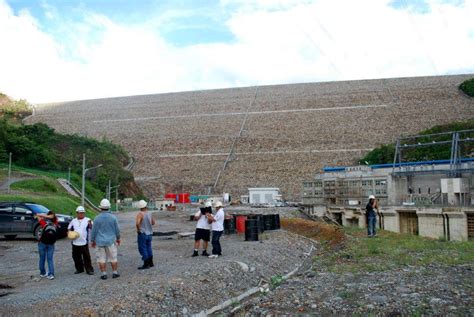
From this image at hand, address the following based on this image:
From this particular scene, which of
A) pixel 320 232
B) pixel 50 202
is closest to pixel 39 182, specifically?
pixel 50 202

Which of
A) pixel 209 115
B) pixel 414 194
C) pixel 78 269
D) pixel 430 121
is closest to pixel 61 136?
pixel 209 115

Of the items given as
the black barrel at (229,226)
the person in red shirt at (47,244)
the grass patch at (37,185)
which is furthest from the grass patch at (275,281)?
the grass patch at (37,185)

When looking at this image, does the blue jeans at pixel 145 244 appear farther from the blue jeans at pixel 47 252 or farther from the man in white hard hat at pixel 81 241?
the blue jeans at pixel 47 252

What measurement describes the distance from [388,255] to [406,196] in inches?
879

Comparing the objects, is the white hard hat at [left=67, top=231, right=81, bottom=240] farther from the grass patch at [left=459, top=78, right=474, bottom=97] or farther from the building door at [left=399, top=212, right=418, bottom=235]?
the grass patch at [left=459, top=78, right=474, bottom=97]

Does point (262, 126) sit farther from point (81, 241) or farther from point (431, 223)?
point (81, 241)

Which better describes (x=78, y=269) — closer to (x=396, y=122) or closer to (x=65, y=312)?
(x=65, y=312)

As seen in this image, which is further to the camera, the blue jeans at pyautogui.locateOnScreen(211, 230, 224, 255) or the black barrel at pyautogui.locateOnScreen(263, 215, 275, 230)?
the black barrel at pyautogui.locateOnScreen(263, 215, 275, 230)

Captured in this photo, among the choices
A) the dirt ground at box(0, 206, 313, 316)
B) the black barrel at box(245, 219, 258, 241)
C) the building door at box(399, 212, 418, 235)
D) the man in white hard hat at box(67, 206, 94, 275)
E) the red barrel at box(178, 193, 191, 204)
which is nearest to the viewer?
the dirt ground at box(0, 206, 313, 316)

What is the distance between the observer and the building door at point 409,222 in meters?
29.8

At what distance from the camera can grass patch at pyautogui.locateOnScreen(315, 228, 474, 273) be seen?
11.7 metres

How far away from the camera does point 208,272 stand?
33.3ft

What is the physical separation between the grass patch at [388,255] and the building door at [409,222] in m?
14.6

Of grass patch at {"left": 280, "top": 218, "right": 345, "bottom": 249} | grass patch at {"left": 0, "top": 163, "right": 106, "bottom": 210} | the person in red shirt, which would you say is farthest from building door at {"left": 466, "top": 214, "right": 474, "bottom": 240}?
grass patch at {"left": 0, "top": 163, "right": 106, "bottom": 210}
